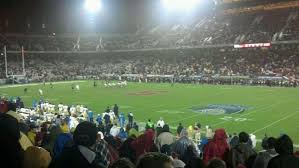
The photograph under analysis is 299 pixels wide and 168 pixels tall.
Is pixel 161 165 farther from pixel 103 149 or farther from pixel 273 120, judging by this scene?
pixel 273 120

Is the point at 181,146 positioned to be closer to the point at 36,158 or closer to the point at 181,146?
the point at 181,146

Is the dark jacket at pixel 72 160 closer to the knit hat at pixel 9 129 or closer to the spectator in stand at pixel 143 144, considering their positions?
the knit hat at pixel 9 129

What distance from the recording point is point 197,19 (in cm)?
6762

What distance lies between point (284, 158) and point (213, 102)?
81.5 ft

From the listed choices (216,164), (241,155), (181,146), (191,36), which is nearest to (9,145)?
(216,164)

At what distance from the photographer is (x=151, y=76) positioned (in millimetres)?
51500

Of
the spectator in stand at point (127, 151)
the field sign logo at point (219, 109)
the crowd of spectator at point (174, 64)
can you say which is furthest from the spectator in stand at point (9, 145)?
the crowd of spectator at point (174, 64)

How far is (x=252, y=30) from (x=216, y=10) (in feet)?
44.1

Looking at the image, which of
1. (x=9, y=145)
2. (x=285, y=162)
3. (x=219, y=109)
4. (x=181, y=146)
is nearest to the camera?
(x=9, y=145)

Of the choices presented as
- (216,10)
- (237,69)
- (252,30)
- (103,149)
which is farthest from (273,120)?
(216,10)

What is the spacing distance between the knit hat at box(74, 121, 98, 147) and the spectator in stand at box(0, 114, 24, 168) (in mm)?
642

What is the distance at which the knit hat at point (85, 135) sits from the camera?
3.67m

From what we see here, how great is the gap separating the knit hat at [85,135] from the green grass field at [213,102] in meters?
14.4

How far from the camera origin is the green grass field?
67.0ft
